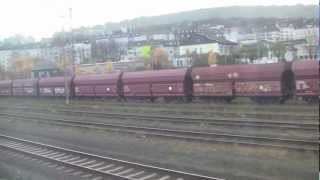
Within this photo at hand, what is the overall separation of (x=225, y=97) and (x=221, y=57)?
13.0m

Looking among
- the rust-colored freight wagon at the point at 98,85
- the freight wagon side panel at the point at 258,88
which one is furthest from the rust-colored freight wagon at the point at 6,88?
the freight wagon side panel at the point at 258,88

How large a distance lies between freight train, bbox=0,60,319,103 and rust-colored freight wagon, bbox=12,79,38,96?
3961 millimetres

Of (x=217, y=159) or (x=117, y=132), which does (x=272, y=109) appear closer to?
(x=117, y=132)

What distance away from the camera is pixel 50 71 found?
5522 centimetres

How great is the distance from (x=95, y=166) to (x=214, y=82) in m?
17.7

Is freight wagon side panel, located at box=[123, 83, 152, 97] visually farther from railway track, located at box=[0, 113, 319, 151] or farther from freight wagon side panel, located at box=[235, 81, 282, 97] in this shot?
railway track, located at box=[0, 113, 319, 151]

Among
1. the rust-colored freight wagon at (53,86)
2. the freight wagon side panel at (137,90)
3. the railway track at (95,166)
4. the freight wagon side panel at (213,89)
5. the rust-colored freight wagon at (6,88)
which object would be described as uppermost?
the railway track at (95,166)

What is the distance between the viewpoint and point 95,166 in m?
12.0

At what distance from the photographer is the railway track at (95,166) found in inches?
410

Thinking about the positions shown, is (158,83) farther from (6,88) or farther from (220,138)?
(6,88)

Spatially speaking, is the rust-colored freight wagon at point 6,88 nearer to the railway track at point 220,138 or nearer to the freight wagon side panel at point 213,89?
the freight wagon side panel at point 213,89

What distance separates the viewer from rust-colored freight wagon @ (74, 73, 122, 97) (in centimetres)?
3688

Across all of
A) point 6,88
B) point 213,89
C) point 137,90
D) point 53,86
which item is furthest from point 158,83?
point 6,88

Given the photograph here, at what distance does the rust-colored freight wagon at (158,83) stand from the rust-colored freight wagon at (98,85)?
89cm
